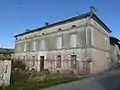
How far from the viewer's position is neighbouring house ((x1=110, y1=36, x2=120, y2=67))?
32.3 metres

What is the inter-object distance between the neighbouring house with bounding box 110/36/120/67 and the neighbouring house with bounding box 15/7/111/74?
3.68m

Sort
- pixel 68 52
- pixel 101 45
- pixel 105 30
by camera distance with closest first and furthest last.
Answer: pixel 68 52
pixel 101 45
pixel 105 30

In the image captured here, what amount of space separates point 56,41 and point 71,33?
11.2ft

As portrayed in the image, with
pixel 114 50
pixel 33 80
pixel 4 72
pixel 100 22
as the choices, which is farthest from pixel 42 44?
pixel 4 72

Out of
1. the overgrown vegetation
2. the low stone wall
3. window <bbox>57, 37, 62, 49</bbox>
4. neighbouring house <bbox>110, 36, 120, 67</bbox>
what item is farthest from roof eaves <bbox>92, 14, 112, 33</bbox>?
the low stone wall

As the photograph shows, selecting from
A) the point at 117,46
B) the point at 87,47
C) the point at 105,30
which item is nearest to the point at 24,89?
the point at 87,47

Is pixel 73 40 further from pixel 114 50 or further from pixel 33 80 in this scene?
pixel 114 50

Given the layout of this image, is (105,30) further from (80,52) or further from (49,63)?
(49,63)

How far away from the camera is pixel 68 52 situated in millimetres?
23297

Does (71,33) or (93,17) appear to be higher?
(93,17)

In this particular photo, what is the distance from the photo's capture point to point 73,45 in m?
22.9

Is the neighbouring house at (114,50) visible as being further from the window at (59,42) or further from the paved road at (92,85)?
the paved road at (92,85)

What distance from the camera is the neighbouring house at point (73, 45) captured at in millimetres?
21328

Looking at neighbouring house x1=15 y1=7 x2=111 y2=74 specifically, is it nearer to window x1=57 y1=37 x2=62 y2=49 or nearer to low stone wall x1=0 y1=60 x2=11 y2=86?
window x1=57 y1=37 x2=62 y2=49
